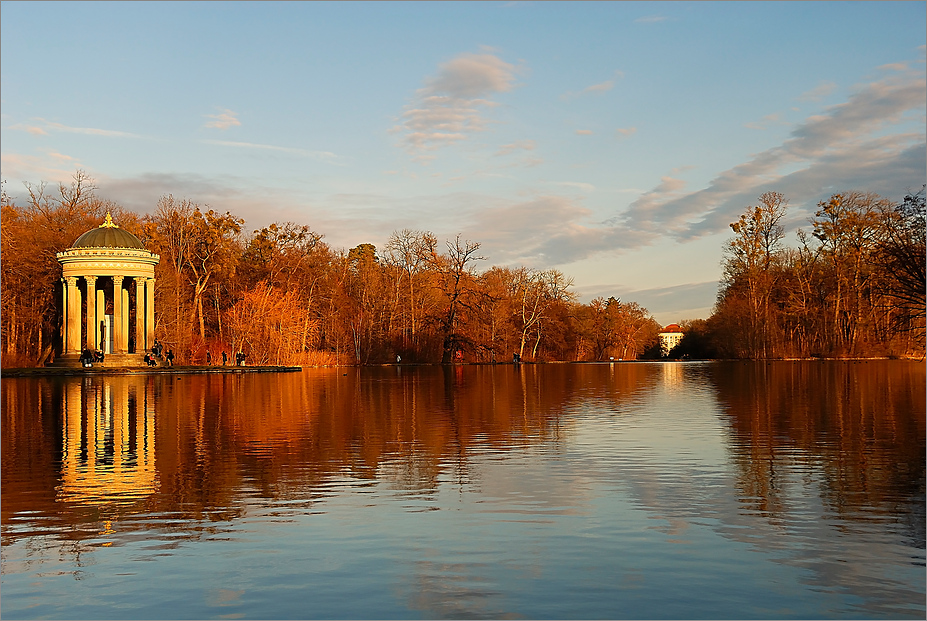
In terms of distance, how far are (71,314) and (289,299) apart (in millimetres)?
14922

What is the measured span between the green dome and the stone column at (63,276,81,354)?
239cm

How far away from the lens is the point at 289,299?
65.6 m

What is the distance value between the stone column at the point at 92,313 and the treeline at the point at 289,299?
198 inches

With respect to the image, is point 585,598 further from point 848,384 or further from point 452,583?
point 848,384

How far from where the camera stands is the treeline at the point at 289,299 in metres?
62.6

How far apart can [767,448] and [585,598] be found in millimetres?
9966

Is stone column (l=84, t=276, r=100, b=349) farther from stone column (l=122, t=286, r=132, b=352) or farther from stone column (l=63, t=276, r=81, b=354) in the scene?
stone column (l=122, t=286, r=132, b=352)

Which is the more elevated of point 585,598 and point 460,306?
point 460,306

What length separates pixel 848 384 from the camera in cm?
3778

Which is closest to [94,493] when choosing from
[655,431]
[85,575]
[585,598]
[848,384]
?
[85,575]

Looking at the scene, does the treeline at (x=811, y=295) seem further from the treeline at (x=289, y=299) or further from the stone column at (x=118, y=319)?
the stone column at (x=118, y=319)

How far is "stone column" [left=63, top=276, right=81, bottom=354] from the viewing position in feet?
186

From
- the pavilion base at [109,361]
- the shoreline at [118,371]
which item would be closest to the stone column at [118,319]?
the pavilion base at [109,361]

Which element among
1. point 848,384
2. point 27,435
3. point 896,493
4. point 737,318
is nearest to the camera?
point 896,493
